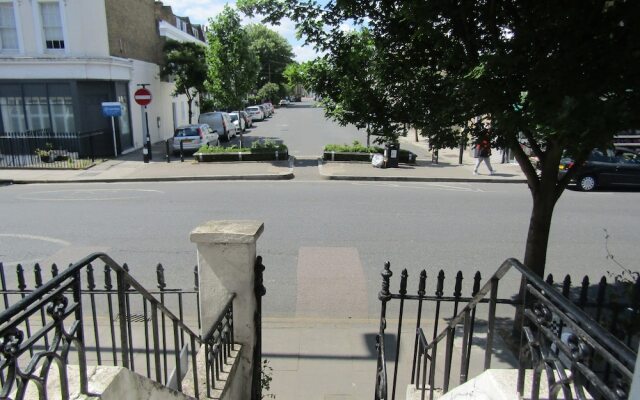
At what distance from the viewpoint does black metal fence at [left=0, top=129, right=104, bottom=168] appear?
796 inches

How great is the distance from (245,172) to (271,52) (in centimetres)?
7743

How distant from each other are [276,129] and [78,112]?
63.2 ft

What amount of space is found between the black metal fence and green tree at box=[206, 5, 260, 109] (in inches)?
244

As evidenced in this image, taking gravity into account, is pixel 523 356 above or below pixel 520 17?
below

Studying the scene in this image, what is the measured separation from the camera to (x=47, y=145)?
20297 millimetres

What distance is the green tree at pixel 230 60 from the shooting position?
838 inches

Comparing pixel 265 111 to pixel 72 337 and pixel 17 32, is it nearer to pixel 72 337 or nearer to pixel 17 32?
pixel 17 32

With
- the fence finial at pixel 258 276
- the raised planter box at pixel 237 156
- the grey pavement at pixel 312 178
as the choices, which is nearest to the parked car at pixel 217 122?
the grey pavement at pixel 312 178

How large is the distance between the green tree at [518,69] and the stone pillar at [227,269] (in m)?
2.06

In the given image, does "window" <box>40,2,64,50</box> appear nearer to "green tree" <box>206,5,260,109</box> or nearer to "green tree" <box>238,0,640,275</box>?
"green tree" <box>206,5,260,109</box>

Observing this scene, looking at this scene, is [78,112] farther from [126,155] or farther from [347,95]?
[347,95]

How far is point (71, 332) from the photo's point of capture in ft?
7.25

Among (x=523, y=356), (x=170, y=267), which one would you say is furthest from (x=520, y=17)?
(x=170, y=267)

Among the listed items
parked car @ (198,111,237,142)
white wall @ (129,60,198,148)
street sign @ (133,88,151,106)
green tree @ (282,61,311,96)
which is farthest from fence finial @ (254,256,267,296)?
parked car @ (198,111,237,142)
